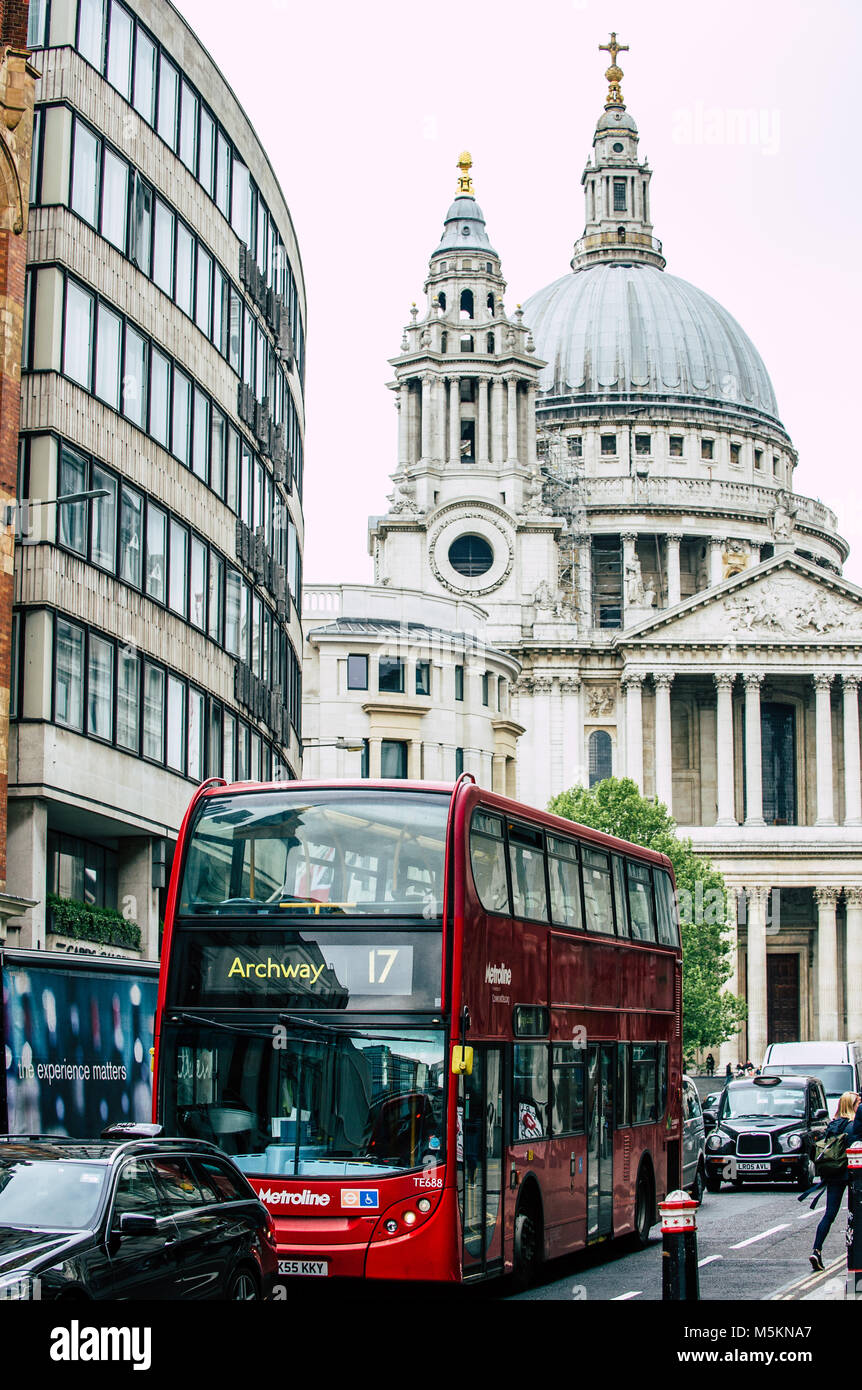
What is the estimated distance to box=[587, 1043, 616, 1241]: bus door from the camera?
74.2 feet

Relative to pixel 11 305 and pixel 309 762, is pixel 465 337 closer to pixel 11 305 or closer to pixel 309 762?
pixel 309 762

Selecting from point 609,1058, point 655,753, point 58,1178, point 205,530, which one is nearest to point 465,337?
point 655,753

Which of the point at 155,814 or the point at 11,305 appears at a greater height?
the point at 11,305

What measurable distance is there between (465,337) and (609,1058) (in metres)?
88.7

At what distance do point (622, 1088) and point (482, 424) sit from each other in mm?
86021

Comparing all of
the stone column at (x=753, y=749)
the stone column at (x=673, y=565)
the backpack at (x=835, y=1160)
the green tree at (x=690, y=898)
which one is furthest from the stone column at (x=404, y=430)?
the backpack at (x=835, y=1160)

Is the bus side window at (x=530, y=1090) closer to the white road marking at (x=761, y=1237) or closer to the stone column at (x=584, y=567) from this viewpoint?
the white road marking at (x=761, y=1237)

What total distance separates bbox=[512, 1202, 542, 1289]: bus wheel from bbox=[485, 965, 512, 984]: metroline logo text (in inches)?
101

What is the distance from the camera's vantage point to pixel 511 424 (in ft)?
351

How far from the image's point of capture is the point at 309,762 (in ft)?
263

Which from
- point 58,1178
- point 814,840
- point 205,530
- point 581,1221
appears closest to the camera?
point 58,1178

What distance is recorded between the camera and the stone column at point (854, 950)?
9894 centimetres

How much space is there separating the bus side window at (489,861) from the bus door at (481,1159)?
138cm

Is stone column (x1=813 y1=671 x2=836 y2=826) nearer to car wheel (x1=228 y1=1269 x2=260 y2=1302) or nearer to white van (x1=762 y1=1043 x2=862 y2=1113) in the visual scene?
white van (x1=762 y1=1043 x2=862 y2=1113)
